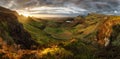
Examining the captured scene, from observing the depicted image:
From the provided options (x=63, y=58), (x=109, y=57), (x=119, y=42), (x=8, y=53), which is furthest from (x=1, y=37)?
(x=119, y=42)

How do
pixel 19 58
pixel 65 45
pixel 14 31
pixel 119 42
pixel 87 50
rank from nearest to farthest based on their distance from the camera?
1. pixel 19 58
2. pixel 65 45
3. pixel 87 50
4. pixel 14 31
5. pixel 119 42

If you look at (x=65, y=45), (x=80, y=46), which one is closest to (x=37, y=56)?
(x=65, y=45)

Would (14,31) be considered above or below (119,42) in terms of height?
above

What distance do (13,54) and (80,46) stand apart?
40.9ft

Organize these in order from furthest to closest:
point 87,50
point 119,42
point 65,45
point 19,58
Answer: point 119,42
point 87,50
point 65,45
point 19,58

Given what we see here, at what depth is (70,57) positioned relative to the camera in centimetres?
4181

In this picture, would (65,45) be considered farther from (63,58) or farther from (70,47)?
(63,58)

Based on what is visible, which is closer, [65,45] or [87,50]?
[65,45]

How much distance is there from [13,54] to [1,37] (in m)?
8.46

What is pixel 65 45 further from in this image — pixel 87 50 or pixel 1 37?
pixel 1 37

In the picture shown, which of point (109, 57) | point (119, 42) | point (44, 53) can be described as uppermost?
point (44, 53)

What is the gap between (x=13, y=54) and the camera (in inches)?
1559

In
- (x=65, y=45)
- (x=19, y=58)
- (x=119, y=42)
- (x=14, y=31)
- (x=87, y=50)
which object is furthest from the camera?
(x=119, y=42)

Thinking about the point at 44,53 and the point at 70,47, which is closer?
the point at 44,53
